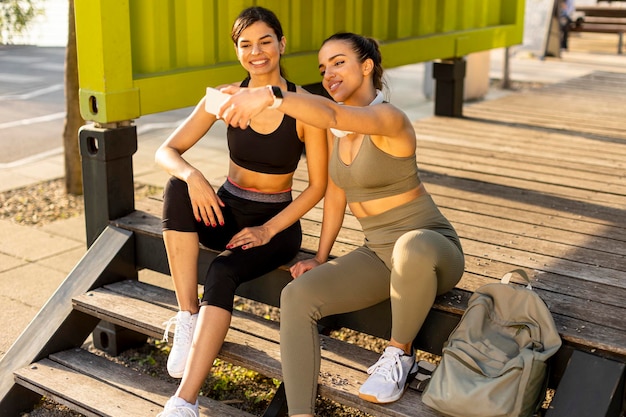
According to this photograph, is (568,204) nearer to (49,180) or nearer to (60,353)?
(60,353)

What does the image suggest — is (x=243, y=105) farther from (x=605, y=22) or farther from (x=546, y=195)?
(x=605, y=22)

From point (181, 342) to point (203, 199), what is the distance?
563 mm

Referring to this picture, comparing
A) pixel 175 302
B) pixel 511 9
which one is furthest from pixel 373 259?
pixel 511 9

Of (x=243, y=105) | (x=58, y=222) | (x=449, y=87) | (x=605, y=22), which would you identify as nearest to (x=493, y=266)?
(x=243, y=105)

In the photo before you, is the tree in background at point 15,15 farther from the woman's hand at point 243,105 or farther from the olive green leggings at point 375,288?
the woman's hand at point 243,105

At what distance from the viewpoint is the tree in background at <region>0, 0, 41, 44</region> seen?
6828 millimetres

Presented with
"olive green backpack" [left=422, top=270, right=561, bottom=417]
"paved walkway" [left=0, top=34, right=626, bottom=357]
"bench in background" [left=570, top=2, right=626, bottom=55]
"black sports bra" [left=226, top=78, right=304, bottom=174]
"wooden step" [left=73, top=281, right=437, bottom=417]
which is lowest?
"paved walkway" [left=0, top=34, right=626, bottom=357]

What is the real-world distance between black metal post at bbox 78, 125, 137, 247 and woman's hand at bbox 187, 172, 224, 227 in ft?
3.17

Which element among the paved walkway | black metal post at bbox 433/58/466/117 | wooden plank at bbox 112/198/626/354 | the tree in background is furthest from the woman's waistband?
the tree in background

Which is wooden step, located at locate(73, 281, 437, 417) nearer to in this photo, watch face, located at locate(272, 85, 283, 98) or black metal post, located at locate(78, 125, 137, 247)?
black metal post, located at locate(78, 125, 137, 247)

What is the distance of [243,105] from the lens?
2.38m

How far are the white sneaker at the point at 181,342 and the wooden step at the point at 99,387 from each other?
21cm

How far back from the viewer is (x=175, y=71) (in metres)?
4.51

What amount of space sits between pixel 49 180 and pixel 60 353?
144 inches
